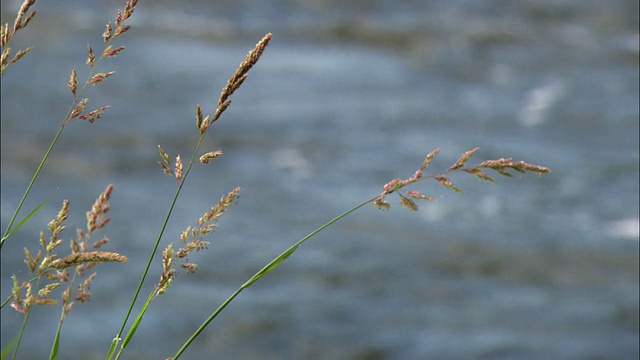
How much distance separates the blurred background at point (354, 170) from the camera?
11.6 ft

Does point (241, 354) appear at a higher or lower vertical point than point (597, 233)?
lower

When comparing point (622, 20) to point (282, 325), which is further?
point (622, 20)

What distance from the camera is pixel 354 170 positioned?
4762mm

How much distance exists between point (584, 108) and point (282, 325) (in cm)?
248

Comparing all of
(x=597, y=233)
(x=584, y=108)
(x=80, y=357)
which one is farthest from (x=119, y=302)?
(x=584, y=108)

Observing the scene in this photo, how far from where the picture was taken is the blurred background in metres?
3.54

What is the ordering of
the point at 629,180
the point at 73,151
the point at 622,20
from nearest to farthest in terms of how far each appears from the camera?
the point at 629,180 → the point at 73,151 → the point at 622,20

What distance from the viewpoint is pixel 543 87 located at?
5555 mm

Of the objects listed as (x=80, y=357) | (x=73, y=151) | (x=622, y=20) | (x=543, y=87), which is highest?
(x=622, y=20)

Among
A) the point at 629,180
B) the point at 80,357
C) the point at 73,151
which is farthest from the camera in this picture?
the point at 73,151

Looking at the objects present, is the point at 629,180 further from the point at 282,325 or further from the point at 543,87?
the point at 282,325

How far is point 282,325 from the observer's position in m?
3.52

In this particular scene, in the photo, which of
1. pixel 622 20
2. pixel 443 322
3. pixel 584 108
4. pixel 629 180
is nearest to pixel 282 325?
pixel 443 322

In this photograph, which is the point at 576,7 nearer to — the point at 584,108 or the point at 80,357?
the point at 584,108
